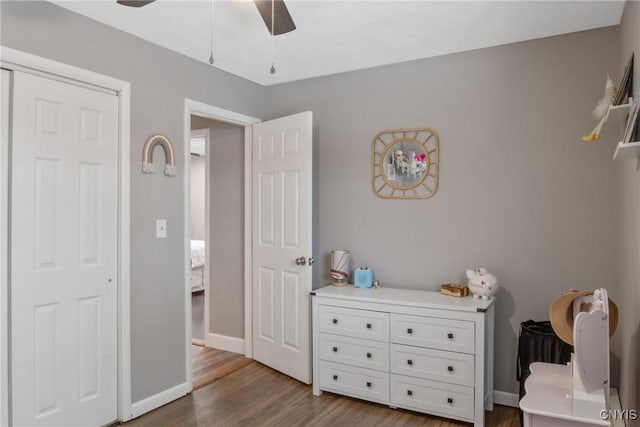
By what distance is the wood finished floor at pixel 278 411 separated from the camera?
9.22 feet

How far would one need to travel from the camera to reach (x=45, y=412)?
241 centimetres

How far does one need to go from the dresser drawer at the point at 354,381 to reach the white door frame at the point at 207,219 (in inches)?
38.8

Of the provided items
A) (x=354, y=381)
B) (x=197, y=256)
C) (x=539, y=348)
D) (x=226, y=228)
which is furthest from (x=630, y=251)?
(x=197, y=256)

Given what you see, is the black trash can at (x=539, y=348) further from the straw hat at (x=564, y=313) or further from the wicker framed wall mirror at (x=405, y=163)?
the wicker framed wall mirror at (x=405, y=163)

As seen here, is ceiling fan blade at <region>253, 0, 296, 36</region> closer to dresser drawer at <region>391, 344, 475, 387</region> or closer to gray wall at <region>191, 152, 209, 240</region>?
dresser drawer at <region>391, 344, 475, 387</region>

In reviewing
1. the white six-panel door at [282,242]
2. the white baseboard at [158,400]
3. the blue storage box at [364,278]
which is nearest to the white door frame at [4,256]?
the white baseboard at [158,400]

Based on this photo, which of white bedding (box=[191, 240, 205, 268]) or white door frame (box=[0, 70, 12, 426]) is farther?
white bedding (box=[191, 240, 205, 268])

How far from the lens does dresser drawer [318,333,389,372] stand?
3.03m

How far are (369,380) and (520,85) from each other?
227 centimetres

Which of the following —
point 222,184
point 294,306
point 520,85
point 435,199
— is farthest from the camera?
point 222,184

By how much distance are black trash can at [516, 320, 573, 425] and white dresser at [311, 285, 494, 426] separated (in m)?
0.21

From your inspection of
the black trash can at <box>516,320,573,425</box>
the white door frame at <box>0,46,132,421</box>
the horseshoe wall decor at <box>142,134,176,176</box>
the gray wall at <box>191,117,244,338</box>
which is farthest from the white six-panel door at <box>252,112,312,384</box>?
the black trash can at <box>516,320,573,425</box>

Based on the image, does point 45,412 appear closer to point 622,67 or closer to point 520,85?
point 520,85

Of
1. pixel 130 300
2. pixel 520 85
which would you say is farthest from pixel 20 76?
pixel 520 85
